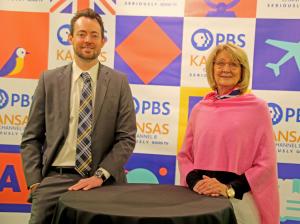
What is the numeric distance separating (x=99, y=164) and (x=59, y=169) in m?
0.22

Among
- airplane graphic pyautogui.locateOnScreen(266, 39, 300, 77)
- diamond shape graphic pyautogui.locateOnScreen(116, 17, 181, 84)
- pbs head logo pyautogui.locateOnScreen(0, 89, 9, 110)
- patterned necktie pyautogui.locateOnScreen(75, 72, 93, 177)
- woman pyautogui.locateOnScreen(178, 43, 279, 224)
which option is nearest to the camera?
woman pyautogui.locateOnScreen(178, 43, 279, 224)

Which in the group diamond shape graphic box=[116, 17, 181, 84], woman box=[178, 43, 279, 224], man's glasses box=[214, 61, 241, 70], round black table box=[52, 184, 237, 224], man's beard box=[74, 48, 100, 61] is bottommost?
round black table box=[52, 184, 237, 224]

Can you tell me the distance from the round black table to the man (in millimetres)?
271

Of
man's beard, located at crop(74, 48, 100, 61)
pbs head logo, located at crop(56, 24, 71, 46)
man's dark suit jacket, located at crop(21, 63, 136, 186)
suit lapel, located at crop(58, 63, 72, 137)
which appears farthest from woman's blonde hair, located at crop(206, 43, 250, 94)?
pbs head logo, located at crop(56, 24, 71, 46)

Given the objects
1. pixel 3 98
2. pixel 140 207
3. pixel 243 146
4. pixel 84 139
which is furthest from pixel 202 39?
pixel 140 207

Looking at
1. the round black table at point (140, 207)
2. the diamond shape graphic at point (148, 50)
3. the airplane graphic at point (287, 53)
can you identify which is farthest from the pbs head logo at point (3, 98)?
the airplane graphic at point (287, 53)

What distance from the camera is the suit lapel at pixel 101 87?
89.3 inches

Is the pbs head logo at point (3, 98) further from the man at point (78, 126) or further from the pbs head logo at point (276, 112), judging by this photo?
the pbs head logo at point (276, 112)

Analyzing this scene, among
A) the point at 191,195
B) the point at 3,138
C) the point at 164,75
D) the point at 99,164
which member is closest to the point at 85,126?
the point at 99,164

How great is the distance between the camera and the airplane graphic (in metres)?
3.17

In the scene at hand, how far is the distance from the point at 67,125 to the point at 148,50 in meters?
1.26

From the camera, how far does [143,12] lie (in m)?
3.29

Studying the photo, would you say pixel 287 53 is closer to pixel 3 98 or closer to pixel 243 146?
pixel 243 146

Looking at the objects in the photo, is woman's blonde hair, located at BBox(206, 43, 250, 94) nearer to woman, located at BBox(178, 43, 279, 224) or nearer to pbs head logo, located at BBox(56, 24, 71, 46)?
woman, located at BBox(178, 43, 279, 224)
